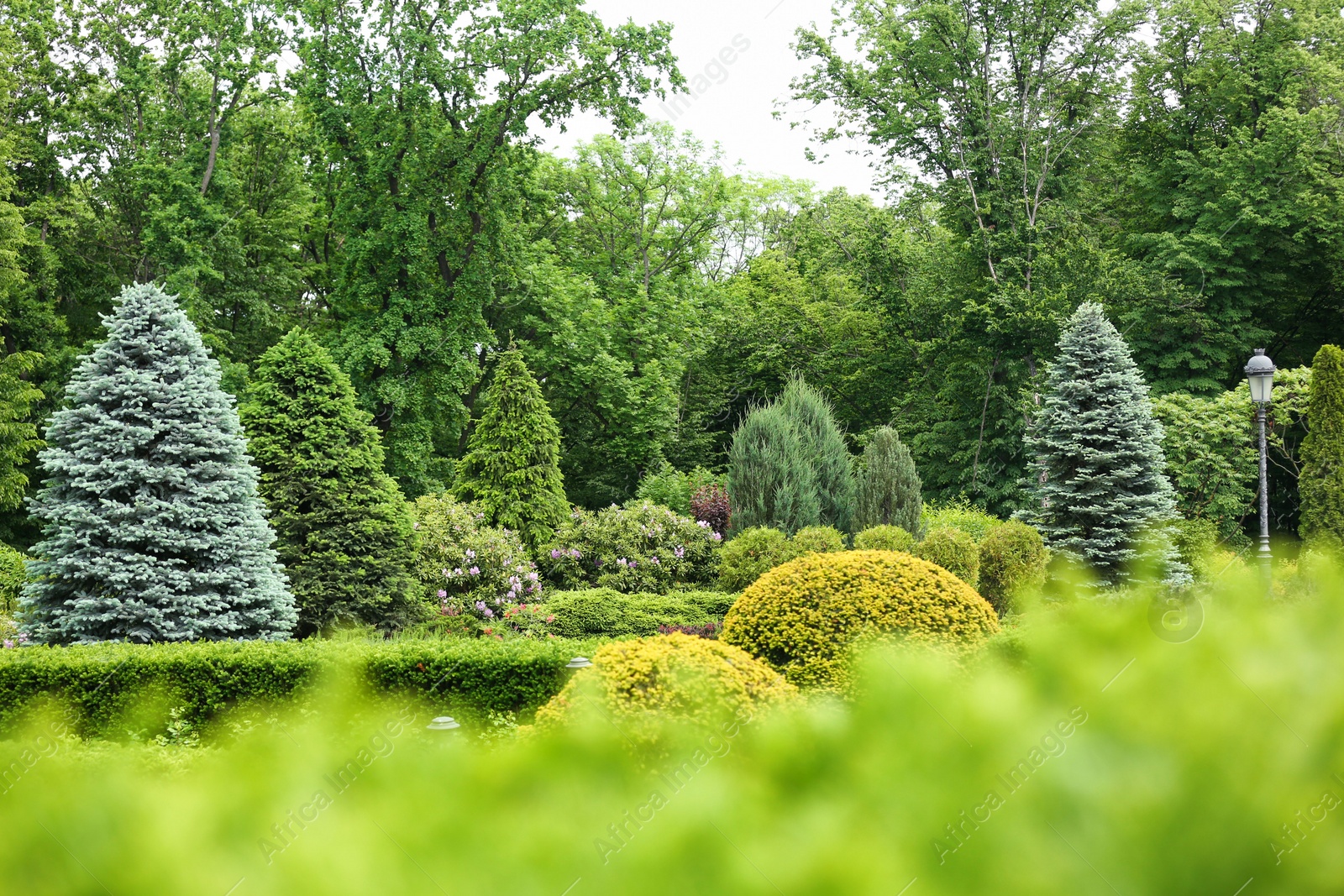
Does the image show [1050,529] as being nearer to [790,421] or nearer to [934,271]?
[790,421]

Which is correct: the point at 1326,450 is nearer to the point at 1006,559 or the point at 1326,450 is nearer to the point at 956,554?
the point at 1006,559

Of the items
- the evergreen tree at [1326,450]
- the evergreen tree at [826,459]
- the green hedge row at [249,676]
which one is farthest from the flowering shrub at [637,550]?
the evergreen tree at [1326,450]

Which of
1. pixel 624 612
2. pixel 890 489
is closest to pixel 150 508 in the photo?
pixel 624 612

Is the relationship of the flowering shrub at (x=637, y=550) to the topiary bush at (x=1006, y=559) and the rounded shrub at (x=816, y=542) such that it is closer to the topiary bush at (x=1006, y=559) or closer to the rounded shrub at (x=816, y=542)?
the rounded shrub at (x=816, y=542)

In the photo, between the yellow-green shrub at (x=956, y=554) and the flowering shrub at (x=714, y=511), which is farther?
the flowering shrub at (x=714, y=511)

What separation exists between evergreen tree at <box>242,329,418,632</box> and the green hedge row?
77.9 inches

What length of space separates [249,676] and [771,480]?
28.1 feet

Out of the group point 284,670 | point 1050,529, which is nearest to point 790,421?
point 1050,529

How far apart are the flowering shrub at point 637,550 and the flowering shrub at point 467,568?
565 mm

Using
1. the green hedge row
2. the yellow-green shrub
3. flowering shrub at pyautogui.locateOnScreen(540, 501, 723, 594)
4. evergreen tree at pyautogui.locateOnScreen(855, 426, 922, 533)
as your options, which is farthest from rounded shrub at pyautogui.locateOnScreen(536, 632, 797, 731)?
evergreen tree at pyautogui.locateOnScreen(855, 426, 922, 533)

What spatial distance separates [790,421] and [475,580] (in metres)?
5.64

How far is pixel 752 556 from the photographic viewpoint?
12.6 m

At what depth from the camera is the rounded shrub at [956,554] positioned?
11430 mm

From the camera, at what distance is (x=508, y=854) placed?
2.76 ft
